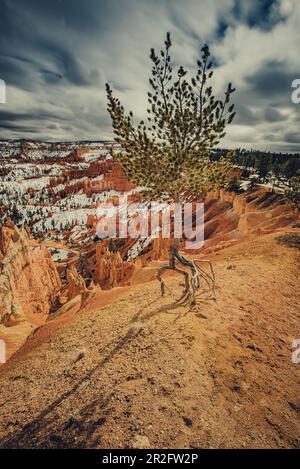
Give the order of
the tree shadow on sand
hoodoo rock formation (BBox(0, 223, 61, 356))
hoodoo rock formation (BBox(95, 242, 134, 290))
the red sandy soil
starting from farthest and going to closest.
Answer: hoodoo rock formation (BBox(95, 242, 134, 290)) < hoodoo rock formation (BBox(0, 223, 61, 356)) < the red sandy soil < the tree shadow on sand

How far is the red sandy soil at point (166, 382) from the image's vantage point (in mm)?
4547

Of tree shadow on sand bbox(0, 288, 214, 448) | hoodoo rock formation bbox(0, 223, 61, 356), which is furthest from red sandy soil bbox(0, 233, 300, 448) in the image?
hoodoo rock formation bbox(0, 223, 61, 356)

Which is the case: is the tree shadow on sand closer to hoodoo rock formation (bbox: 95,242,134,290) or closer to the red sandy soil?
the red sandy soil

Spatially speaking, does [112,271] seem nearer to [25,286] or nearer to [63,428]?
[25,286]

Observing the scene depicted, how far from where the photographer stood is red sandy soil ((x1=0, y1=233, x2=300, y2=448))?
455 centimetres

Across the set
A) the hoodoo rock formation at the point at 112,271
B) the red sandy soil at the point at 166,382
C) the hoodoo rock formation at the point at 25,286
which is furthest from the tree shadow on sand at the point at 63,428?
the hoodoo rock formation at the point at 112,271

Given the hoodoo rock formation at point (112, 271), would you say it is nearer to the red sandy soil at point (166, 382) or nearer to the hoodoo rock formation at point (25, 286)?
the hoodoo rock formation at point (25, 286)

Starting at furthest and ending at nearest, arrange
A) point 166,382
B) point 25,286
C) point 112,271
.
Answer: point 112,271 → point 25,286 → point 166,382

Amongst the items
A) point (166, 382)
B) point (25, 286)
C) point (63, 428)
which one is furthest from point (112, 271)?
point (63, 428)

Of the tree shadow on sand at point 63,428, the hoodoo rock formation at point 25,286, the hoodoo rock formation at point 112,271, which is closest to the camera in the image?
the tree shadow on sand at point 63,428

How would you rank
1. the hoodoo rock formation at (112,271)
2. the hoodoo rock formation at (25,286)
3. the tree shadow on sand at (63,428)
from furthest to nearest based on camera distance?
1. the hoodoo rock formation at (112,271)
2. the hoodoo rock formation at (25,286)
3. the tree shadow on sand at (63,428)

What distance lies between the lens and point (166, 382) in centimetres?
546

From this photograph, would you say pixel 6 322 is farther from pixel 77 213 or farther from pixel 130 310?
pixel 77 213

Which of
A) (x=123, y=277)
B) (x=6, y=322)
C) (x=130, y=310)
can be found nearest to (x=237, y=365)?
(x=130, y=310)
